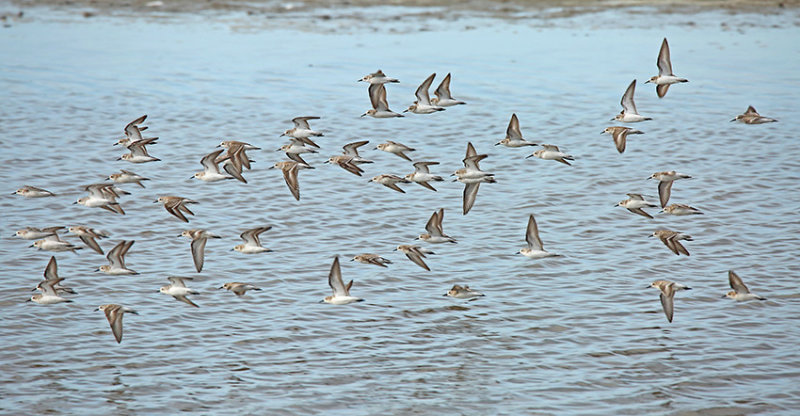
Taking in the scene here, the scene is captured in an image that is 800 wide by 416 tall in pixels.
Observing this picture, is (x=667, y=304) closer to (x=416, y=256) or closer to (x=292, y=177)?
(x=416, y=256)

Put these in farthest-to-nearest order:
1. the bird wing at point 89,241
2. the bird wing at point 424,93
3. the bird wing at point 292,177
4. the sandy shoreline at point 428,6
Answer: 1. the sandy shoreline at point 428,6
2. the bird wing at point 424,93
3. the bird wing at point 292,177
4. the bird wing at point 89,241

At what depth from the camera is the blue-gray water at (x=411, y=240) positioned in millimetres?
14086

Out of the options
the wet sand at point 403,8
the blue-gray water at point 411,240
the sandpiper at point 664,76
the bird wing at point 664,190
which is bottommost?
the blue-gray water at point 411,240

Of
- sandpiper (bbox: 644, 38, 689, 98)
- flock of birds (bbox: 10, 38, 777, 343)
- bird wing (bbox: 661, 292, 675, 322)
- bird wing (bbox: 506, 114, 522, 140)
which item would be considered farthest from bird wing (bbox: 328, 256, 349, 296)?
sandpiper (bbox: 644, 38, 689, 98)

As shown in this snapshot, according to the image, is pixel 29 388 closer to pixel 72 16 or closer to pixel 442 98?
pixel 442 98

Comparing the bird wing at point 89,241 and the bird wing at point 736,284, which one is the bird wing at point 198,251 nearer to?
the bird wing at point 89,241

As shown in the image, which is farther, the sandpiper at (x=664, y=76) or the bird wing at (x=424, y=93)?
the sandpiper at (x=664, y=76)

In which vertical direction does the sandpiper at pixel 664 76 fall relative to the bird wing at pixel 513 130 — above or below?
above

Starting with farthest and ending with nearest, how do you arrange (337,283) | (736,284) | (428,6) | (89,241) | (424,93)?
1. (428,6)
2. (424,93)
3. (89,241)
4. (337,283)
5. (736,284)

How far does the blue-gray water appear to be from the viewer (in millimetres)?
14086

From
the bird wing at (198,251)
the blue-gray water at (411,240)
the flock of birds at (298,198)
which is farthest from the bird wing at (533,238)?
the bird wing at (198,251)

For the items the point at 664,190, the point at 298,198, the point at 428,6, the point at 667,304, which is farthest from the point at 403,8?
the point at 667,304

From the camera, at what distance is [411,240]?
1952cm

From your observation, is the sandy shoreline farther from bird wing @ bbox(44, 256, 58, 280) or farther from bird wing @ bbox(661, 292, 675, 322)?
bird wing @ bbox(44, 256, 58, 280)
